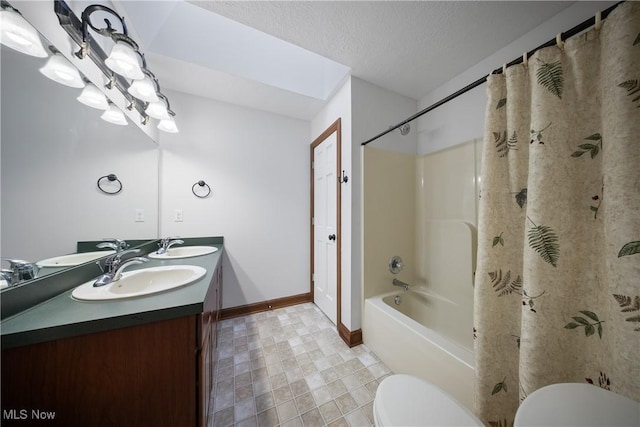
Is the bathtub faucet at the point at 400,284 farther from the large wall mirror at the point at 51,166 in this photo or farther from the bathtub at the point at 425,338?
the large wall mirror at the point at 51,166

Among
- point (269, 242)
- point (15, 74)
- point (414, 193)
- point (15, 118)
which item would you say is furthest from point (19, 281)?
point (414, 193)

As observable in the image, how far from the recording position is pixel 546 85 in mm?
683

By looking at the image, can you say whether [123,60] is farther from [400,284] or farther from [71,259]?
[400,284]

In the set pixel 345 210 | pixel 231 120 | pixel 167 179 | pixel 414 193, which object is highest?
pixel 231 120

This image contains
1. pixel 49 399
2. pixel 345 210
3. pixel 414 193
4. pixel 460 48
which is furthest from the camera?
pixel 414 193

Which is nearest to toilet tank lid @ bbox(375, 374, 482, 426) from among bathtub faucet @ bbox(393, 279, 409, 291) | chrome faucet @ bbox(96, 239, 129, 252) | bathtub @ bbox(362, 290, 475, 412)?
bathtub @ bbox(362, 290, 475, 412)

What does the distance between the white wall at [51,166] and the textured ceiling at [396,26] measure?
2.98 feet

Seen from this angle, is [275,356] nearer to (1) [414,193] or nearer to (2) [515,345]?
(2) [515,345]

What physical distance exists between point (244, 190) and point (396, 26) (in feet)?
6.08

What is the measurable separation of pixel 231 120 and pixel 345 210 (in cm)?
157

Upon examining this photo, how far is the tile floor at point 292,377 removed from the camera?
1.08 meters

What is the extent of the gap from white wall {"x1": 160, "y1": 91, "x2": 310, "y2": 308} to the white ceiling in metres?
0.29

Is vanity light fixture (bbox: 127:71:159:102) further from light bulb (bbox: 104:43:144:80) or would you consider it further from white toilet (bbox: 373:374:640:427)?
white toilet (bbox: 373:374:640:427)

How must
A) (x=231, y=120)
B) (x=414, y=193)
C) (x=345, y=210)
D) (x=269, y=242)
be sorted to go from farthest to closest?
(x=269, y=242) < (x=231, y=120) < (x=414, y=193) < (x=345, y=210)
